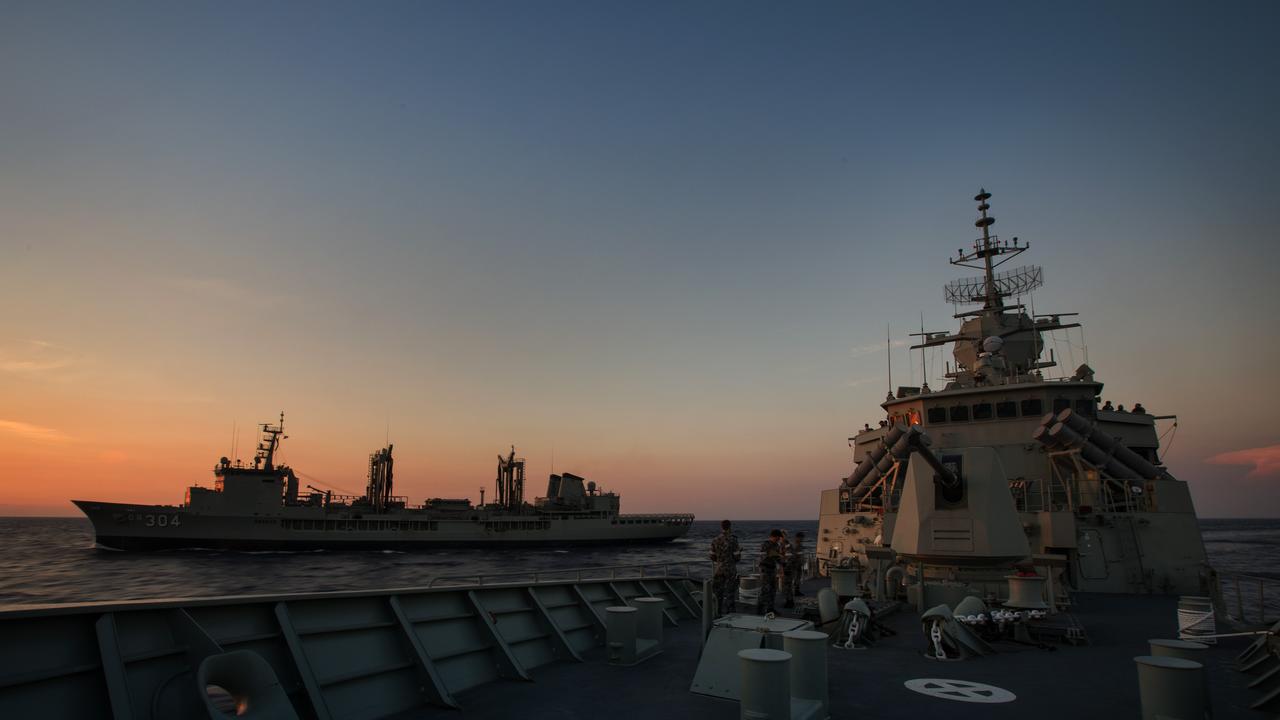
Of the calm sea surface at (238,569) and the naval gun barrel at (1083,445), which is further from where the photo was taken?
the calm sea surface at (238,569)

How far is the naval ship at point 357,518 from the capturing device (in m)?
51.4

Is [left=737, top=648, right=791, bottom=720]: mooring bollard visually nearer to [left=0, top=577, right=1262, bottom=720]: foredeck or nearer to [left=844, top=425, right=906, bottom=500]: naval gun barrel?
[left=0, top=577, right=1262, bottom=720]: foredeck

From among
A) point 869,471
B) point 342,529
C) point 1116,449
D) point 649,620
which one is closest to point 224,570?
point 342,529

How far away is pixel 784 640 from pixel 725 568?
507 centimetres

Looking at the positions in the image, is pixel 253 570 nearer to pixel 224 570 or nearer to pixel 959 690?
pixel 224 570

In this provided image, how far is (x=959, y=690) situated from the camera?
6.23m

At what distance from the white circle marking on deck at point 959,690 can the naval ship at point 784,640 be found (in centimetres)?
3

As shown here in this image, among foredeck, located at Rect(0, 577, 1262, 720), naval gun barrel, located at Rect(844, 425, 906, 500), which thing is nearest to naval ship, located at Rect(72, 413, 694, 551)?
naval gun barrel, located at Rect(844, 425, 906, 500)

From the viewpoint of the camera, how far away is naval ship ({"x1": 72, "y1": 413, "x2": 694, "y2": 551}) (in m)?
51.4

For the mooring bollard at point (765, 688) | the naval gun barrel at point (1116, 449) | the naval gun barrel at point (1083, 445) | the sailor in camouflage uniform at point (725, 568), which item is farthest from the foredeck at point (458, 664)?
the naval gun barrel at point (1116, 449)

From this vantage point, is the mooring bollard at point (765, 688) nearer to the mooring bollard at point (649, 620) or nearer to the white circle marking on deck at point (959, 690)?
the white circle marking on deck at point (959, 690)

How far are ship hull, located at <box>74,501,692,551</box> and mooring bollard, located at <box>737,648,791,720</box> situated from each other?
58.5 metres

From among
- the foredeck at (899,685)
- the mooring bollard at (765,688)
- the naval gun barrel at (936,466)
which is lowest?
the foredeck at (899,685)

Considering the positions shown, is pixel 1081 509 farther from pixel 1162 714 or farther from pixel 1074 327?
pixel 1162 714
